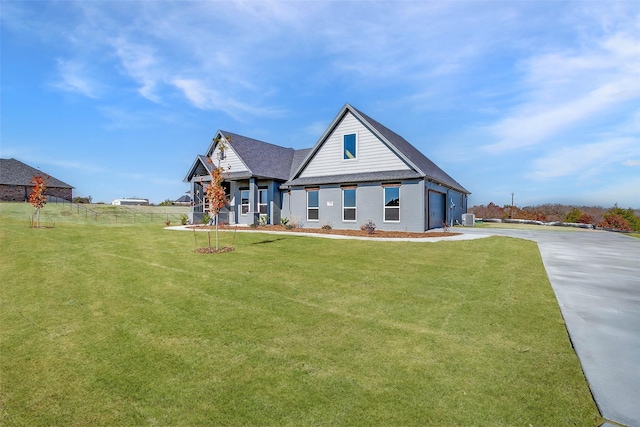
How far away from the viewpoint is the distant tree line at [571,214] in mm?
30500

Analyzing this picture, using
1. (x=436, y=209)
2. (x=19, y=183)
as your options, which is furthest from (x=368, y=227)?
(x=19, y=183)

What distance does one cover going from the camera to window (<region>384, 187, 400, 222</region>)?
65.8ft

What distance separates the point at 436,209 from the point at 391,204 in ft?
17.9

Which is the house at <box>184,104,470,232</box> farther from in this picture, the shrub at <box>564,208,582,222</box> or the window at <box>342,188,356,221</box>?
the shrub at <box>564,208,582,222</box>

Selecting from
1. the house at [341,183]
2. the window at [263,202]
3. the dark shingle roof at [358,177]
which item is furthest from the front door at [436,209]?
the window at [263,202]

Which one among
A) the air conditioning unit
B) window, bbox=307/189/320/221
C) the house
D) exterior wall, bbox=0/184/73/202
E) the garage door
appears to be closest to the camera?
the house

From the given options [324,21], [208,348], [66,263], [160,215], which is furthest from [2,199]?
[208,348]

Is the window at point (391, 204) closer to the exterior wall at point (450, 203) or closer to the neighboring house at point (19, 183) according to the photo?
the exterior wall at point (450, 203)

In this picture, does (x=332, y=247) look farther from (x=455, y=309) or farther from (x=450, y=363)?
(x=450, y=363)

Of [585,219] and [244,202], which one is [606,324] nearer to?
[244,202]

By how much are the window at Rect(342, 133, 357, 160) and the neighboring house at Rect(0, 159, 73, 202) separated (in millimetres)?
45742

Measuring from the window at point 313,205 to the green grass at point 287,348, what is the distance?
14.0m

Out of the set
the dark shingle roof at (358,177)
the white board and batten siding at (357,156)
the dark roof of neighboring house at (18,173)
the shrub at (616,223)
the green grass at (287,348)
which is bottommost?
the green grass at (287,348)

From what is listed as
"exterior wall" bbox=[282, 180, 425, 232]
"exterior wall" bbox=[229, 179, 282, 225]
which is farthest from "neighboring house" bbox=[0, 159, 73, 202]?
"exterior wall" bbox=[282, 180, 425, 232]
